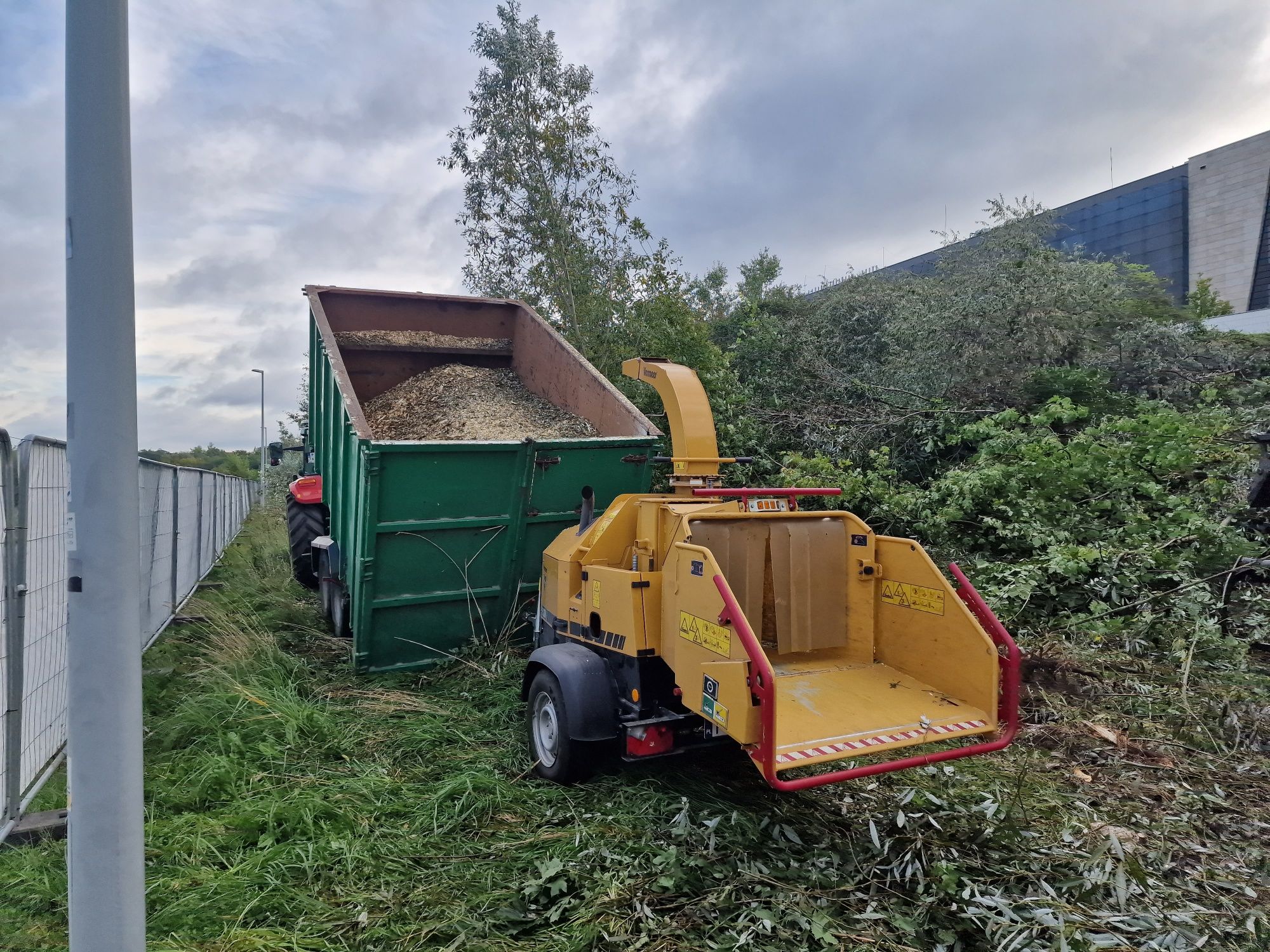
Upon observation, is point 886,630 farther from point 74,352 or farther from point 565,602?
point 74,352

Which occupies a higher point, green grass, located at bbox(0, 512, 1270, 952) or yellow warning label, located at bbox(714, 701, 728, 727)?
yellow warning label, located at bbox(714, 701, 728, 727)

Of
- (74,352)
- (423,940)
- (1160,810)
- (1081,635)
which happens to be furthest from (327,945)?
(1081,635)

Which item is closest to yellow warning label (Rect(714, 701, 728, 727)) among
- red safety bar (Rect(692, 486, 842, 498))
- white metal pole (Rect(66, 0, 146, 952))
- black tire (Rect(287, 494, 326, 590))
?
red safety bar (Rect(692, 486, 842, 498))

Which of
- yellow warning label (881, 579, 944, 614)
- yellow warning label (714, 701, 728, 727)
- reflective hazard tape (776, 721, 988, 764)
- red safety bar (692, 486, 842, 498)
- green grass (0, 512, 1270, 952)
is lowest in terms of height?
green grass (0, 512, 1270, 952)

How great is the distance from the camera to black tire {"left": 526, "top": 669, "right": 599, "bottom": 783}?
4074mm

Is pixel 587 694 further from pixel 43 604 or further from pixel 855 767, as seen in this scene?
pixel 43 604

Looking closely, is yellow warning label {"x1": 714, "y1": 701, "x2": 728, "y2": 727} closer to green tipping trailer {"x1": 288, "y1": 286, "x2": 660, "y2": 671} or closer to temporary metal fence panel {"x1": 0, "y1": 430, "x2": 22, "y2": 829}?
green tipping trailer {"x1": 288, "y1": 286, "x2": 660, "y2": 671}

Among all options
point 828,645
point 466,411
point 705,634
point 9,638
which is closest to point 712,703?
point 705,634

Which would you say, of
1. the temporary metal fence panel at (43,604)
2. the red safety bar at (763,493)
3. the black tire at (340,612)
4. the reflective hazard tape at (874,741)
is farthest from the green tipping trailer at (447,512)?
the reflective hazard tape at (874,741)

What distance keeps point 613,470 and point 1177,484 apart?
5.46m

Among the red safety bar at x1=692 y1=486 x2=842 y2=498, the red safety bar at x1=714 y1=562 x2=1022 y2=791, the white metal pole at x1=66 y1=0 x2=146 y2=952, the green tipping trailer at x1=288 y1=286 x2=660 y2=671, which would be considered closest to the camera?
the white metal pole at x1=66 y1=0 x2=146 y2=952

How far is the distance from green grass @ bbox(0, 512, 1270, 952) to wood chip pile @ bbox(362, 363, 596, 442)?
2.20 meters

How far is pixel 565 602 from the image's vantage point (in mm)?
4781

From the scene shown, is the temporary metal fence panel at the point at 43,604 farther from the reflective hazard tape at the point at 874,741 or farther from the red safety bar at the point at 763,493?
the reflective hazard tape at the point at 874,741
